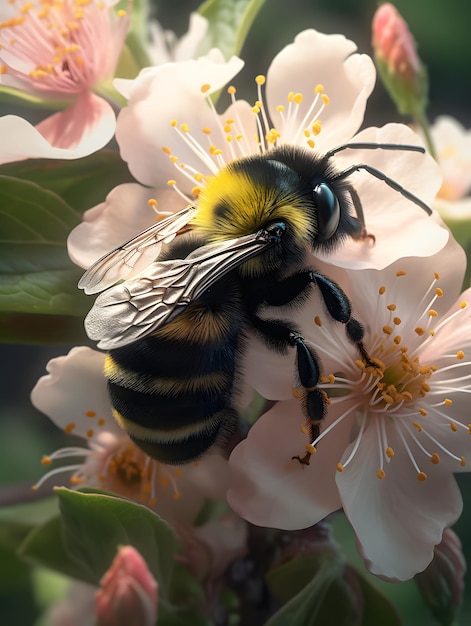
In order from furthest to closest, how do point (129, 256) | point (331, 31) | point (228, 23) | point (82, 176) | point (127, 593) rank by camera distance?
point (331, 31)
point (228, 23)
point (82, 176)
point (129, 256)
point (127, 593)

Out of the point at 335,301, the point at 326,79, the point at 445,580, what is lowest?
the point at 445,580

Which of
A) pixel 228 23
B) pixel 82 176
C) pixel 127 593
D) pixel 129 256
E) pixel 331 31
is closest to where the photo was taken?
pixel 127 593

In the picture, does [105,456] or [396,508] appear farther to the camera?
[105,456]

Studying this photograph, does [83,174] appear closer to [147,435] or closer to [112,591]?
[147,435]

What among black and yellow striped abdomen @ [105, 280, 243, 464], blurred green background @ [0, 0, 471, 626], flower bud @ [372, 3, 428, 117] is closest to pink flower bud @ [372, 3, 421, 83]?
flower bud @ [372, 3, 428, 117]

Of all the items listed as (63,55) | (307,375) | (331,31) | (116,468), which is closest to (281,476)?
(307,375)

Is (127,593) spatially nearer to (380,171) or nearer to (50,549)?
(50,549)

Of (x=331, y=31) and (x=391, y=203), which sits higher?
(x=391, y=203)
